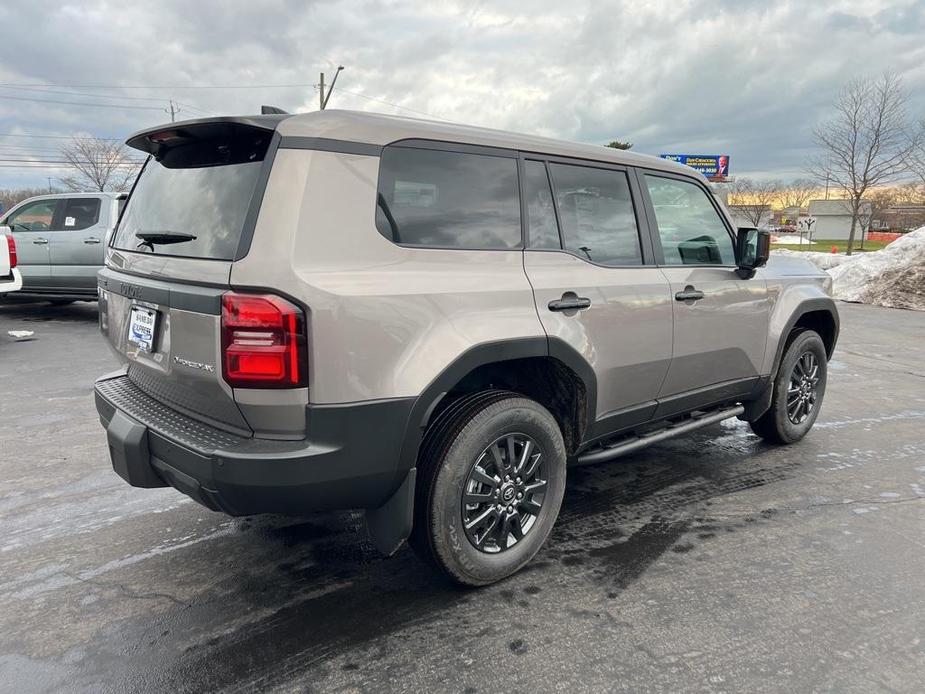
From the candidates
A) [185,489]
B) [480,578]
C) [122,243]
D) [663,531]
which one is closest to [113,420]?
[185,489]

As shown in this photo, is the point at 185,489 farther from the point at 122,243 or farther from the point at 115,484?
the point at 115,484

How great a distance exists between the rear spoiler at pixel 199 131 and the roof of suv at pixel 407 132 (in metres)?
0.09

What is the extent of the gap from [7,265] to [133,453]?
7616mm

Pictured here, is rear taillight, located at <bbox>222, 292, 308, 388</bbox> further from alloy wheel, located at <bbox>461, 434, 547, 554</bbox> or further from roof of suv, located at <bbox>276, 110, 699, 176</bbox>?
alloy wheel, located at <bbox>461, 434, 547, 554</bbox>

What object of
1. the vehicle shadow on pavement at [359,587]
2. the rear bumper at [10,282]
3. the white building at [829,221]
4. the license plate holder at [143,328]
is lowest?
the vehicle shadow on pavement at [359,587]

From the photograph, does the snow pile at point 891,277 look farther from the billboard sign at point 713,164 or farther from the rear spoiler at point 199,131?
the billboard sign at point 713,164

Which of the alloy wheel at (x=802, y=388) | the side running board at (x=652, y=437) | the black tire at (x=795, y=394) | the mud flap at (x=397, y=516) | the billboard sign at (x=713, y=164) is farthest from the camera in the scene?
the billboard sign at (x=713, y=164)

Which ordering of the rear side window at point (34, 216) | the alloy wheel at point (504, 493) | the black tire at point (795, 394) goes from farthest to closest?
the rear side window at point (34, 216)
the black tire at point (795, 394)
the alloy wheel at point (504, 493)

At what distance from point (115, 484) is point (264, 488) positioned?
2.25 meters

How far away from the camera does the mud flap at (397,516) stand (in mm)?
2451

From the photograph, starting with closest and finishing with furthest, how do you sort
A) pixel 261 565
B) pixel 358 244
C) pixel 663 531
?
pixel 358 244 < pixel 261 565 < pixel 663 531

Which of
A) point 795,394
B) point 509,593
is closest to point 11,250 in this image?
Result: point 509,593

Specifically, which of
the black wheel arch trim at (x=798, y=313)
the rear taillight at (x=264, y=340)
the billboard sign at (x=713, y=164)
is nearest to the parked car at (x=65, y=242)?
the rear taillight at (x=264, y=340)

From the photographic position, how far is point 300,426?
2.20 m
